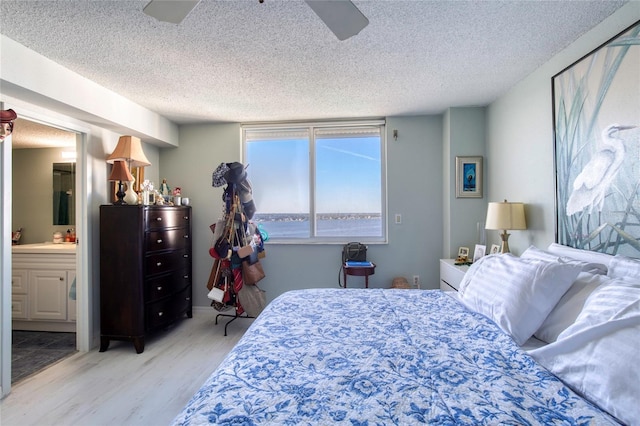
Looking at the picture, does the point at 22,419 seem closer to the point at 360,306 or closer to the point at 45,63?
the point at 360,306

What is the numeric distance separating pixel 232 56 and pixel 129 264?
207cm

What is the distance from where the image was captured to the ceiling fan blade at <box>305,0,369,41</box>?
1.22m

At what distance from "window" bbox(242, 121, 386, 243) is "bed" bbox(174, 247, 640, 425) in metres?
2.04

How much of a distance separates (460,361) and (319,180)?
9.37ft

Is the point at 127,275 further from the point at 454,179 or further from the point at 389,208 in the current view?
the point at 454,179

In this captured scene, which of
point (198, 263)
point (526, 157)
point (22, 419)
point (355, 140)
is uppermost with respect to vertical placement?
point (355, 140)

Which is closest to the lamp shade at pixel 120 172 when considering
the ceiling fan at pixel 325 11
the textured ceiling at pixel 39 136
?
the textured ceiling at pixel 39 136

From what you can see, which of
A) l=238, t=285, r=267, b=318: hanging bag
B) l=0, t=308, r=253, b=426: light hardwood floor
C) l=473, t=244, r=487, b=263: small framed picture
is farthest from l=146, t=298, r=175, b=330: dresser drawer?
l=473, t=244, r=487, b=263: small framed picture

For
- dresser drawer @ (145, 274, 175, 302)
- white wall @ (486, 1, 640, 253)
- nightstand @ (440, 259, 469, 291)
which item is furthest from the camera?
dresser drawer @ (145, 274, 175, 302)

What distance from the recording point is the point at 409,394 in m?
0.91

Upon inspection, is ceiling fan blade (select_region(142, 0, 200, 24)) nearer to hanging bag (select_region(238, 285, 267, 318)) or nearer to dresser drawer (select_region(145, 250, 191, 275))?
dresser drawer (select_region(145, 250, 191, 275))

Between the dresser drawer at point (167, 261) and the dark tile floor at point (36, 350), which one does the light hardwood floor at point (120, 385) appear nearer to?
the dark tile floor at point (36, 350)

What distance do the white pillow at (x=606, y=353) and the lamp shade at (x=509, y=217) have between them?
1312 millimetres

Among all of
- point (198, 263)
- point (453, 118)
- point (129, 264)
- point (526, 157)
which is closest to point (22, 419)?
point (129, 264)
